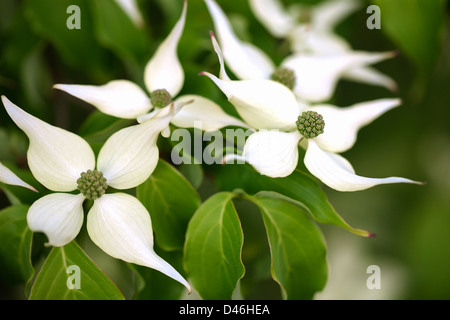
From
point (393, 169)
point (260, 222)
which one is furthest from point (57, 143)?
point (393, 169)

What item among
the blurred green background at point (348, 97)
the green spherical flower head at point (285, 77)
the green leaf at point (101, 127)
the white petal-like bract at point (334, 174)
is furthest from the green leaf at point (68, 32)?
the white petal-like bract at point (334, 174)

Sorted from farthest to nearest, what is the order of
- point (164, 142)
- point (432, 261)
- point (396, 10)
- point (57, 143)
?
point (432, 261)
point (396, 10)
point (164, 142)
point (57, 143)

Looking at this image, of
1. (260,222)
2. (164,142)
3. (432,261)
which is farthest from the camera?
(432,261)

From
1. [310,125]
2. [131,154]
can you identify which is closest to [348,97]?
[310,125]

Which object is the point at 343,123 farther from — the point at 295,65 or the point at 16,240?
the point at 16,240

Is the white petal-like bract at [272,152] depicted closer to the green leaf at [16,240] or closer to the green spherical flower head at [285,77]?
the green spherical flower head at [285,77]

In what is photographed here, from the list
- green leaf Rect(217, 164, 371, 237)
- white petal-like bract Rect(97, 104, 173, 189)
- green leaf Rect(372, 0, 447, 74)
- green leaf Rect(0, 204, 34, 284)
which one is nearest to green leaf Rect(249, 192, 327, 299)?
green leaf Rect(217, 164, 371, 237)
